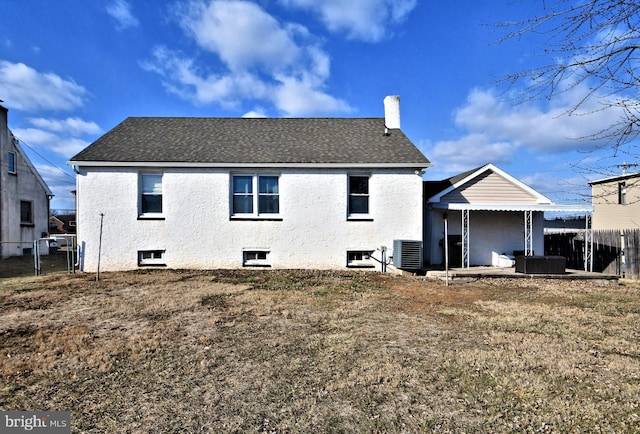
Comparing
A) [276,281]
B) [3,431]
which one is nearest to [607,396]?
[3,431]

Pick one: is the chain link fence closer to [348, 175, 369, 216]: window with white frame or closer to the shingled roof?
the shingled roof

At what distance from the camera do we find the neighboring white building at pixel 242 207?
12.0m

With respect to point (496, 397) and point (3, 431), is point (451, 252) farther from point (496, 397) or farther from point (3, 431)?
point (3, 431)

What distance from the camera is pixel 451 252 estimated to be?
44.3ft

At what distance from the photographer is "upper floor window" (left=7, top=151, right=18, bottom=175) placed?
59.4 ft

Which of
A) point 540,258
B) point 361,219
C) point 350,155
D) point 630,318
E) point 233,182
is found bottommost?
point 630,318

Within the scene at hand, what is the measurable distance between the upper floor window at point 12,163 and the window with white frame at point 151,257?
42.3ft

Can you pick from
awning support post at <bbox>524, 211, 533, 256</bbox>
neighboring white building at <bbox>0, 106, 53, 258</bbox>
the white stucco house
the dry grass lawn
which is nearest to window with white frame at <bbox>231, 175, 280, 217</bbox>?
the dry grass lawn

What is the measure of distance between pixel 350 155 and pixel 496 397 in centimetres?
1013

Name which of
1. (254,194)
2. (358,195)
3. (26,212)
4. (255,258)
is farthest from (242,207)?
(26,212)

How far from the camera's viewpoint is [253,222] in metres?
12.2

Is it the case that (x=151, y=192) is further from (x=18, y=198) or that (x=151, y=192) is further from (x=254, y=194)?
(x=18, y=198)

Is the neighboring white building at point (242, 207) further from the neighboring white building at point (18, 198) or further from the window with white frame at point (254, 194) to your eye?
the neighboring white building at point (18, 198)

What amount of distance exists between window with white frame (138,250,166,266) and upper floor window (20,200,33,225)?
41.3 feet
